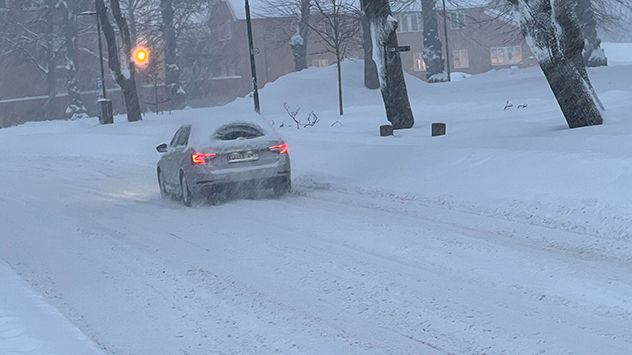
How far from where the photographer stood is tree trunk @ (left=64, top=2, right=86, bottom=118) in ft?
170

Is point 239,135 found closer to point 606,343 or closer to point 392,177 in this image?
point 392,177

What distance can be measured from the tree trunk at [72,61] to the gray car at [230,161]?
41742 millimetres

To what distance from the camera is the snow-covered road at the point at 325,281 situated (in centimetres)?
565

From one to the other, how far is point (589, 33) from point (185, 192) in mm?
26610

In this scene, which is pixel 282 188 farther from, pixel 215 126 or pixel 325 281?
pixel 325 281

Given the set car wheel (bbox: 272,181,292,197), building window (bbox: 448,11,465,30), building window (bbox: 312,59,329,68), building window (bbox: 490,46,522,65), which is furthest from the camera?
building window (bbox: 490,46,522,65)

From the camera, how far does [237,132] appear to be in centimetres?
1317

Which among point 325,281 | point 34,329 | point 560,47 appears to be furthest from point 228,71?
point 34,329

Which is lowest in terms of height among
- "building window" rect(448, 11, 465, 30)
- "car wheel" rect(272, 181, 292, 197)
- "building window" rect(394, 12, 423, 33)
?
"car wheel" rect(272, 181, 292, 197)

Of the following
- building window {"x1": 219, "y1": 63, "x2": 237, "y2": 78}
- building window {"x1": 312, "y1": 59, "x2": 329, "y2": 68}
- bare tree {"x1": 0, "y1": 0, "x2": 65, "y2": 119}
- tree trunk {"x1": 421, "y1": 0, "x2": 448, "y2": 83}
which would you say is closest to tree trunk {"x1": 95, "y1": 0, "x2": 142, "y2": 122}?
tree trunk {"x1": 421, "y1": 0, "x2": 448, "y2": 83}

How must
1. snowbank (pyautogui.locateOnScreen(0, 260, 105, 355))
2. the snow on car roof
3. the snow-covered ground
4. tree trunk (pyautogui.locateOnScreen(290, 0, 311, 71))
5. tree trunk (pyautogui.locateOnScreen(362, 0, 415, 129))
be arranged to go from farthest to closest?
tree trunk (pyautogui.locateOnScreen(290, 0, 311, 71)) → tree trunk (pyautogui.locateOnScreen(362, 0, 415, 129)) → the snow on car roof → the snow-covered ground → snowbank (pyautogui.locateOnScreen(0, 260, 105, 355))

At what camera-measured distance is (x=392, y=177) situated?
14.4 m

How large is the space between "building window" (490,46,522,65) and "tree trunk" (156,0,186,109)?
1285 inches

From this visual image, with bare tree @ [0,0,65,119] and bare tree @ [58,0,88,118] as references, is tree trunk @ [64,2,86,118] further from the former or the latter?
bare tree @ [0,0,65,119]
